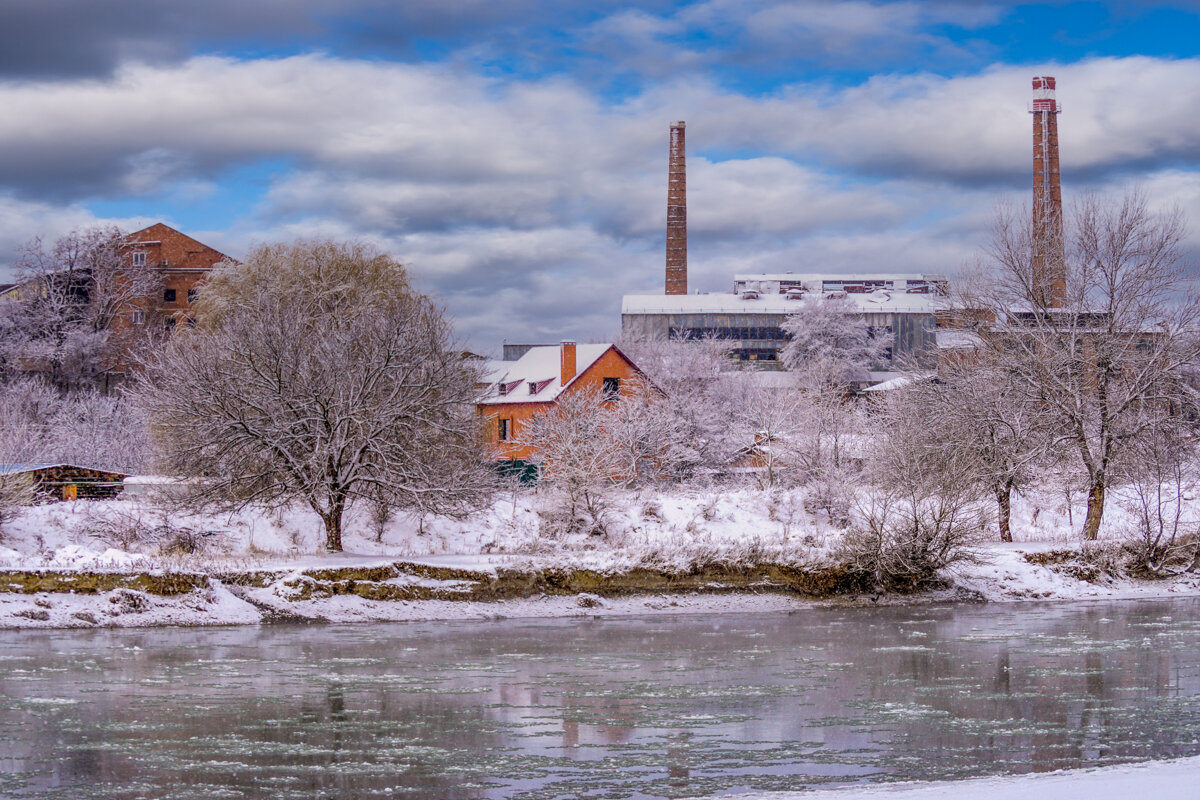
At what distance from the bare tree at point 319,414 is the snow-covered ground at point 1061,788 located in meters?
19.6

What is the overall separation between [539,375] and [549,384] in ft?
6.25

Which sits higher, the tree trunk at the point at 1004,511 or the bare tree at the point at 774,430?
the bare tree at the point at 774,430

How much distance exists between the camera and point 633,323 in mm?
89250

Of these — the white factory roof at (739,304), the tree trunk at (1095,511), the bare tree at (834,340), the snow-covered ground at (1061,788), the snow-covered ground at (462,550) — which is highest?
the white factory roof at (739,304)

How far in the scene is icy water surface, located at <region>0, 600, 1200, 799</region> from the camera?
1230 centimetres

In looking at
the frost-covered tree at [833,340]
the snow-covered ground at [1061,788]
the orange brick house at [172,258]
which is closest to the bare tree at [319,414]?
the snow-covered ground at [1061,788]

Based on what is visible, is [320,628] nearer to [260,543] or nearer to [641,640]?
[641,640]

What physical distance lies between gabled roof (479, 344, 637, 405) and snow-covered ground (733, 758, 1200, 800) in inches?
1704

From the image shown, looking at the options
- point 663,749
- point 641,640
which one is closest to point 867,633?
point 641,640

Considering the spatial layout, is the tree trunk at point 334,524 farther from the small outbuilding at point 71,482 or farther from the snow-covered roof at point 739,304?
the snow-covered roof at point 739,304

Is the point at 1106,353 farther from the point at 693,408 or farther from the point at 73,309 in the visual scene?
the point at 73,309

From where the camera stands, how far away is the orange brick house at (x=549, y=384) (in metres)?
55.0

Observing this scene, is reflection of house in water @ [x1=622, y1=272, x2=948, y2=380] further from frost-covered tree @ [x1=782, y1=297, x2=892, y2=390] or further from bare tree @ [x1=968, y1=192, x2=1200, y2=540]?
bare tree @ [x1=968, y1=192, x2=1200, y2=540]

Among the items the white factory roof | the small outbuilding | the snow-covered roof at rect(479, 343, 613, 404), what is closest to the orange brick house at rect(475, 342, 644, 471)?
the snow-covered roof at rect(479, 343, 613, 404)
